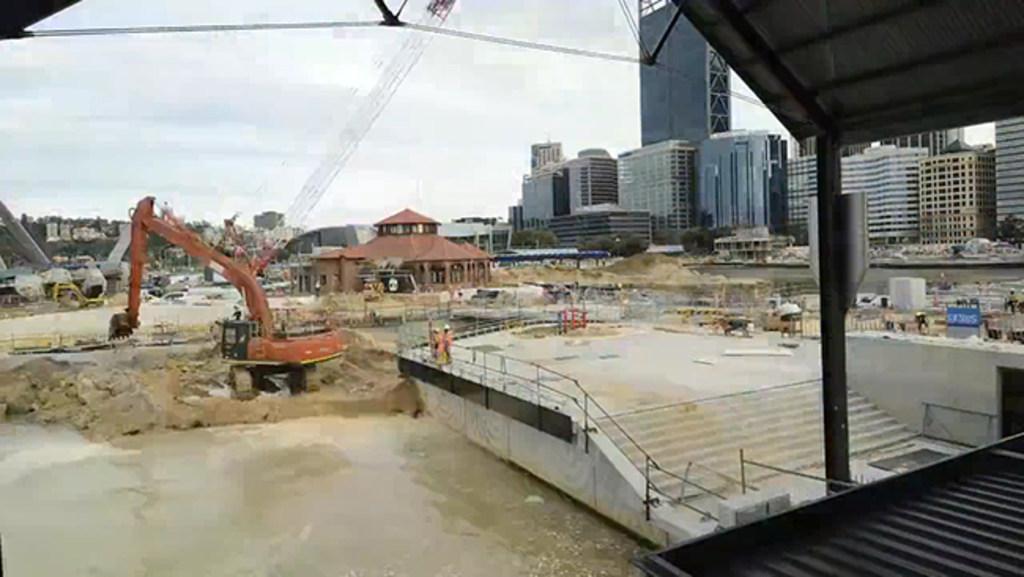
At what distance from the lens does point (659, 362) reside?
1570 centimetres

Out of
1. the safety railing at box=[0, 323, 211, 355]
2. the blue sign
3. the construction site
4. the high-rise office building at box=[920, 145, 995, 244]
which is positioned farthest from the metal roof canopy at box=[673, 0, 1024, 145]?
the safety railing at box=[0, 323, 211, 355]

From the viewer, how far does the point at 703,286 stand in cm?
4688

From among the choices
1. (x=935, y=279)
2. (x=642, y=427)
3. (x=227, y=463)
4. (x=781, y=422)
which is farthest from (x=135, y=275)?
(x=935, y=279)

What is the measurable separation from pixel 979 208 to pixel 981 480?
15.5 m

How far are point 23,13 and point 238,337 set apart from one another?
1638cm

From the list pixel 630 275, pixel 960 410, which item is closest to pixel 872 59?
pixel 960 410

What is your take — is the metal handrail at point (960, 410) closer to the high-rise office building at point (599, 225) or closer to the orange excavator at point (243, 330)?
the orange excavator at point (243, 330)

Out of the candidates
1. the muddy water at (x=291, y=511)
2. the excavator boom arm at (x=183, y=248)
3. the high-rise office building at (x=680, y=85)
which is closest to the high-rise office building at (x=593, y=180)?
the high-rise office building at (x=680, y=85)

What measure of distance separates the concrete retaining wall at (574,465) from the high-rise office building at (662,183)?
32.2m

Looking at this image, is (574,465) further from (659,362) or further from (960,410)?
(960,410)

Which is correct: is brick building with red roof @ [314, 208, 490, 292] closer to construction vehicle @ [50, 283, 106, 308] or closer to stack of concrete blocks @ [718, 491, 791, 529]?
construction vehicle @ [50, 283, 106, 308]

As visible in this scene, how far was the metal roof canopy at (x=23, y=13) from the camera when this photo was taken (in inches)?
157

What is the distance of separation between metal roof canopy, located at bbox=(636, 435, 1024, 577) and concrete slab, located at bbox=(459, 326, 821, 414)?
726cm

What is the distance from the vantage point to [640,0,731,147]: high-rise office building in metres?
9.65
